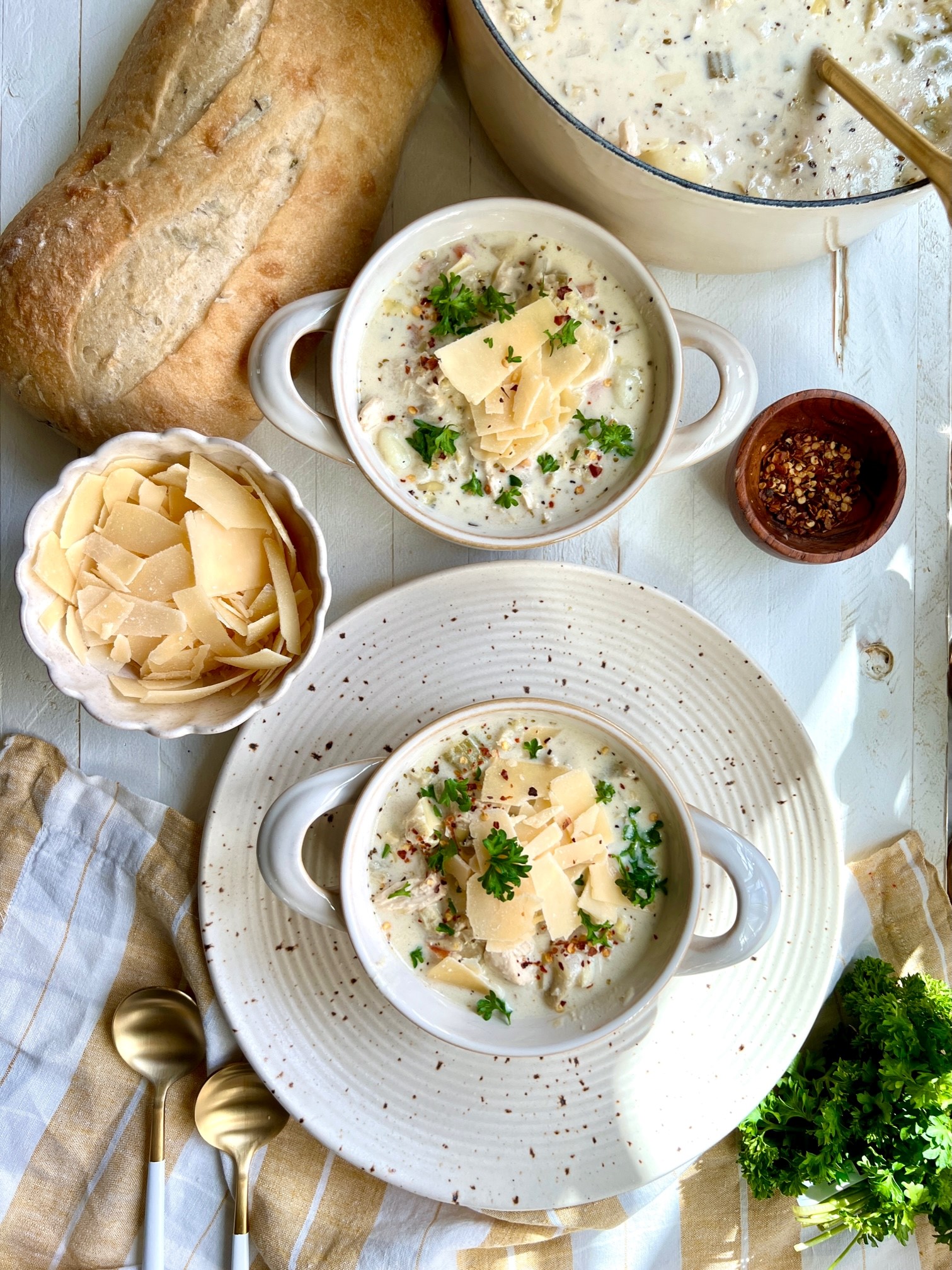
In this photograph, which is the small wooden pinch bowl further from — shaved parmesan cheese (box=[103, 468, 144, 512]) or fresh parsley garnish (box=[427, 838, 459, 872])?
shaved parmesan cheese (box=[103, 468, 144, 512])

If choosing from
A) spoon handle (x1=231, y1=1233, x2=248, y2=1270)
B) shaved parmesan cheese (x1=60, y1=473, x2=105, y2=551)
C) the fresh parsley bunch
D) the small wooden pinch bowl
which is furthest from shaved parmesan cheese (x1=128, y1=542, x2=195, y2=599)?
the fresh parsley bunch

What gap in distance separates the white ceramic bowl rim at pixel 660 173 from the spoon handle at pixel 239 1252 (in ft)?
6.13

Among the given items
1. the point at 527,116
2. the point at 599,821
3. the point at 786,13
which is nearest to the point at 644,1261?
the point at 599,821

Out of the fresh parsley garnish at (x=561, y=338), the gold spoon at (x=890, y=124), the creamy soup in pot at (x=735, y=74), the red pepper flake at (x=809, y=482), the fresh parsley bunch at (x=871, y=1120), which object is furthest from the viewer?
the red pepper flake at (x=809, y=482)

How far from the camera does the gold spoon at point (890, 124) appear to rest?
1.33 m

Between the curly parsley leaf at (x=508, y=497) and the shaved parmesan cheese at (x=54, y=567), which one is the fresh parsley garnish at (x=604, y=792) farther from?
the shaved parmesan cheese at (x=54, y=567)

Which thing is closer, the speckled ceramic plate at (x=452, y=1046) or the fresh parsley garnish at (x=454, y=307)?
the fresh parsley garnish at (x=454, y=307)

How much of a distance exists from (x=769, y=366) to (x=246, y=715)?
1.14 meters

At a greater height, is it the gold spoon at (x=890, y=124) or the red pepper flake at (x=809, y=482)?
the gold spoon at (x=890, y=124)

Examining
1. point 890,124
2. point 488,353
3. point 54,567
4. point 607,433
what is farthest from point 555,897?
point 890,124

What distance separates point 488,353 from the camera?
1.64m

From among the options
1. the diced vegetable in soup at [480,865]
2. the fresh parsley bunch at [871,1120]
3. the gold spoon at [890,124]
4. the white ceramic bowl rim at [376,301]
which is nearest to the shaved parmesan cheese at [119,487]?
the white ceramic bowl rim at [376,301]

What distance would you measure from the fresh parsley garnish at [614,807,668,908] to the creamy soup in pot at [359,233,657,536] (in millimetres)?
501

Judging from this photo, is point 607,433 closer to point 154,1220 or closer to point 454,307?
point 454,307
